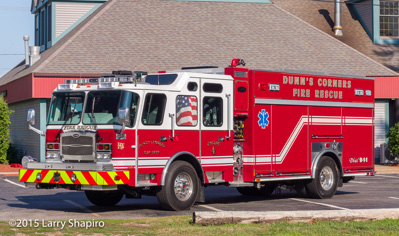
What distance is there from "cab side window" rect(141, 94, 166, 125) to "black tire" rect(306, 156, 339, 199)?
5.08 meters

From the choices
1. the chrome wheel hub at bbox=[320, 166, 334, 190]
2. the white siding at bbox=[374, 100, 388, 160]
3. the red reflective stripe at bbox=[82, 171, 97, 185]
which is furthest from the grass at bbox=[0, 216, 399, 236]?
the white siding at bbox=[374, 100, 388, 160]

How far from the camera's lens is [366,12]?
1594 inches

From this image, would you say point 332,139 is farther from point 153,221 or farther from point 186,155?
point 153,221

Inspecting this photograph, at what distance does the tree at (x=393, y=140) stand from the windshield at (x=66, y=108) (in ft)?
67.4

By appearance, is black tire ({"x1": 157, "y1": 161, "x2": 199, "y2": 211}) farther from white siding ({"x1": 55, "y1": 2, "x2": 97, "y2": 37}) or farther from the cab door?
white siding ({"x1": 55, "y1": 2, "x2": 97, "y2": 37})

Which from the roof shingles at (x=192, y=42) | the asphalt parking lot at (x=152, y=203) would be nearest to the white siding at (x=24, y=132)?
the roof shingles at (x=192, y=42)

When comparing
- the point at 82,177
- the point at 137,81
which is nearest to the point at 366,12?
the point at 137,81

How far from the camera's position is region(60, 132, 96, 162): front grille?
14984 mm

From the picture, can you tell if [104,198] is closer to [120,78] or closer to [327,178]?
[120,78]

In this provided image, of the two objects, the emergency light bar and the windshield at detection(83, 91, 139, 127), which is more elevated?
the emergency light bar

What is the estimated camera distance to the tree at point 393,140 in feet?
108

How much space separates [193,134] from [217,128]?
0.78 m

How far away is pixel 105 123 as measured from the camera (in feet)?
49.0

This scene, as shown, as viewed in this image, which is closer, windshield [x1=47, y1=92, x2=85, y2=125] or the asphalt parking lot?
the asphalt parking lot
